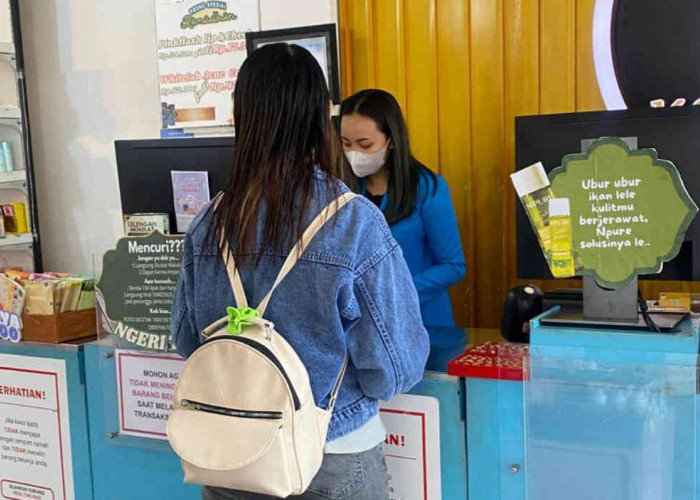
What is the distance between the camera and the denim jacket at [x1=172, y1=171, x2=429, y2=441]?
4.53 ft

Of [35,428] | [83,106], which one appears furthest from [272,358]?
[83,106]

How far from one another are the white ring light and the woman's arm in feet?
1.96

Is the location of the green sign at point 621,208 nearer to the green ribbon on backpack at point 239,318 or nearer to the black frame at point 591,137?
the black frame at point 591,137

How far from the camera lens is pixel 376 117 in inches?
95.0

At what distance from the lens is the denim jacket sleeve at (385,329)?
→ 4.65 feet

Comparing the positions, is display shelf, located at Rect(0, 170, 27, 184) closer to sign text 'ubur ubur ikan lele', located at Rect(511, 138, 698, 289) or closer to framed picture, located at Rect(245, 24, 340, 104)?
framed picture, located at Rect(245, 24, 340, 104)

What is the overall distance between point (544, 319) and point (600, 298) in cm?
12

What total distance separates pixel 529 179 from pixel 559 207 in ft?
0.30

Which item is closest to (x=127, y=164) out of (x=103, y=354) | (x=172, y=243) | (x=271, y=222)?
→ (x=172, y=243)

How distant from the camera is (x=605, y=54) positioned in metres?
2.52

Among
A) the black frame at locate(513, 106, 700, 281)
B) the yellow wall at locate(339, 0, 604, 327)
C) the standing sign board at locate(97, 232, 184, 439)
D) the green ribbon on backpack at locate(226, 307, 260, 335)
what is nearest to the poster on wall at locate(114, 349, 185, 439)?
the standing sign board at locate(97, 232, 184, 439)

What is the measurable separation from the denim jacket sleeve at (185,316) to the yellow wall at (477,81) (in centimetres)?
155

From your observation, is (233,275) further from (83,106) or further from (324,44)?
(83,106)

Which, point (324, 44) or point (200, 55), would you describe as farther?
point (200, 55)
